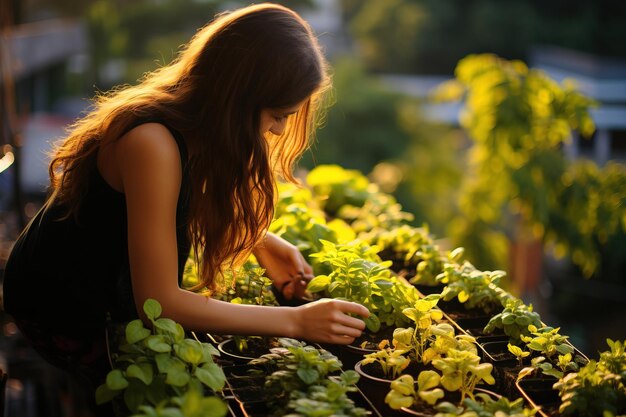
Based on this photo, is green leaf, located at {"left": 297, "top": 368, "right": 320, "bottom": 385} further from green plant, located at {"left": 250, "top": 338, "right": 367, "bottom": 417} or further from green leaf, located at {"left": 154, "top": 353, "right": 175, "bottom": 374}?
green leaf, located at {"left": 154, "top": 353, "right": 175, "bottom": 374}

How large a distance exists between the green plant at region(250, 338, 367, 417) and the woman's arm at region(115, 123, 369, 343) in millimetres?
90

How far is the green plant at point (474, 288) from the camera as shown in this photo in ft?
4.74

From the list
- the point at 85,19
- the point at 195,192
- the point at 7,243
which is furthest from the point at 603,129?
the point at 195,192

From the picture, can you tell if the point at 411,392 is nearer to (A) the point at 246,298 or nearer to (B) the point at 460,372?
(B) the point at 460,372

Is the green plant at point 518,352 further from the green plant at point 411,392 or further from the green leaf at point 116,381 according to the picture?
the green leaf at point 116,381

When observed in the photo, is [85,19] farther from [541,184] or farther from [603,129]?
[541,184]

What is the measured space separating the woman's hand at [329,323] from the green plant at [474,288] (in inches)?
10.0

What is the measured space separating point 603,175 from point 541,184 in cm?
53

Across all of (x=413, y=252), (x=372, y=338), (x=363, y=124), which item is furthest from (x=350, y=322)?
(x=363, y=124)

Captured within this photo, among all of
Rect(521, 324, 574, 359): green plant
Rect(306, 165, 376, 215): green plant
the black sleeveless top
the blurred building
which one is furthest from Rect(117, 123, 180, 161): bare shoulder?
the blurred building

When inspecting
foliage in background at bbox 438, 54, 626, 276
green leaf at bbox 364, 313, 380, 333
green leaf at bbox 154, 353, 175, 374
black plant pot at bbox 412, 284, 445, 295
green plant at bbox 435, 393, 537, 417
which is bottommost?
foliage in background at bbox 438, 54, 626, 276

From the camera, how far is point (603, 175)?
600 centimetres

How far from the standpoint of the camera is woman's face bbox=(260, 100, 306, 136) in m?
1.36

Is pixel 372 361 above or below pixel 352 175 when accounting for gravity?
above
